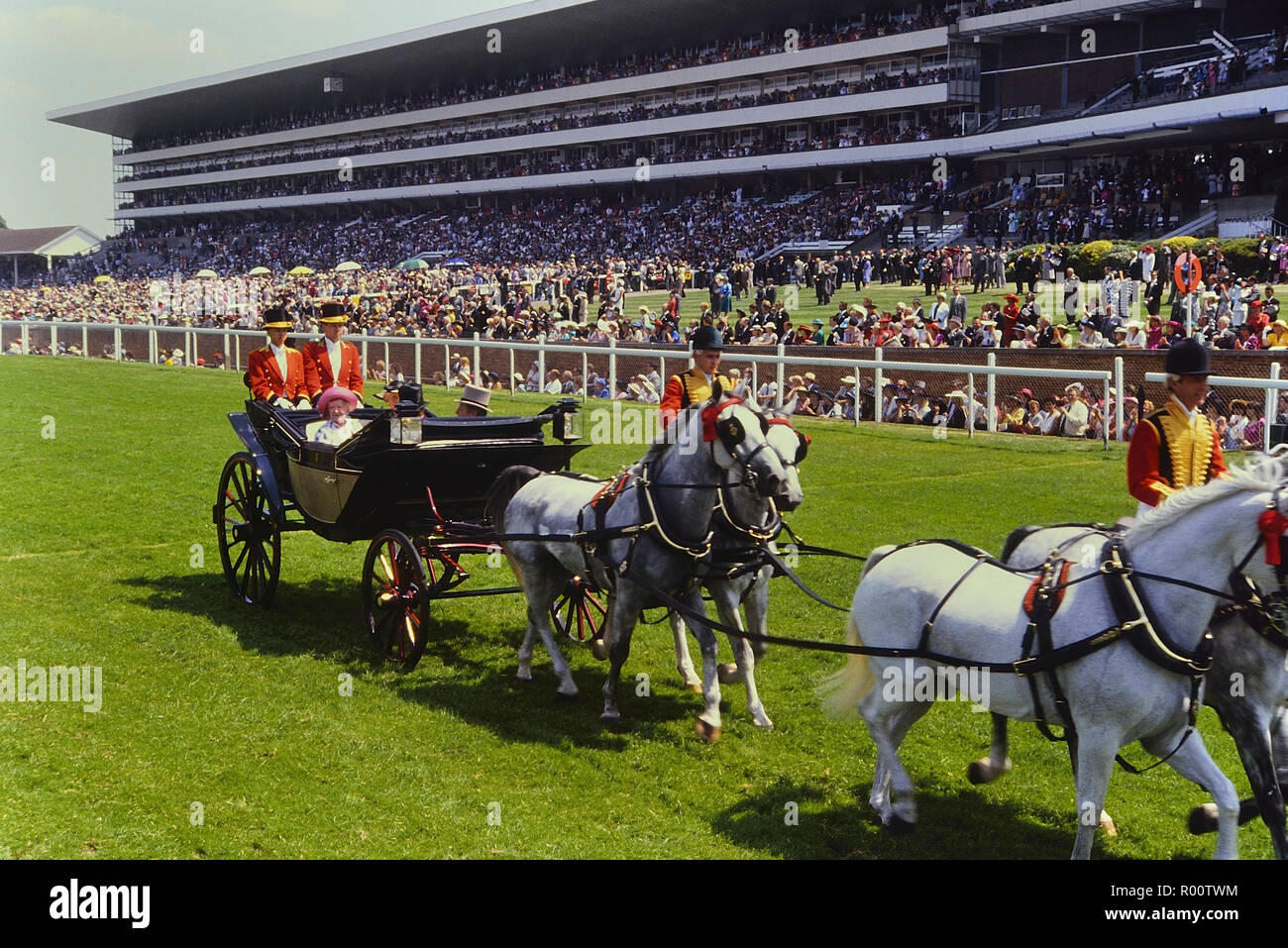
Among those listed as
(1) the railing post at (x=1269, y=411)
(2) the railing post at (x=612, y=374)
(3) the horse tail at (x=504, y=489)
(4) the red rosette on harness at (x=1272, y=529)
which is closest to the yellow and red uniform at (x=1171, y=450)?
(4) the red rosette on harness at (x=1272, y=529)

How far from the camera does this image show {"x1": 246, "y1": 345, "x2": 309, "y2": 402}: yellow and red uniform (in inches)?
409

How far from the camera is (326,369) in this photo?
409 inches

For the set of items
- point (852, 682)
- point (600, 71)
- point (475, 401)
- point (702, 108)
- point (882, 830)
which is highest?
point (600, 71)

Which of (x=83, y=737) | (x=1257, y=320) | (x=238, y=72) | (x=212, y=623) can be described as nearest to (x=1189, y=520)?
(x=83, y=737)

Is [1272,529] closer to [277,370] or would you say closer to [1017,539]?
[1017,539]

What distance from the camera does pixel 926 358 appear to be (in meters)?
20.3

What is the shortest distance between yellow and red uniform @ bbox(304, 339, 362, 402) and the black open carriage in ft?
3.25

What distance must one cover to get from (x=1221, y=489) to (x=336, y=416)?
6.33m

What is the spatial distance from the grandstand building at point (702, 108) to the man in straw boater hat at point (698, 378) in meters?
28.6

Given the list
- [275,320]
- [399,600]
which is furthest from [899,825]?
[275,320]

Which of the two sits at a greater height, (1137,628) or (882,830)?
(1137,628)

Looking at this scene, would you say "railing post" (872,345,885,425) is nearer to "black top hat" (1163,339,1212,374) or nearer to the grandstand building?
"black top hat" (1163,339,1212,374)
